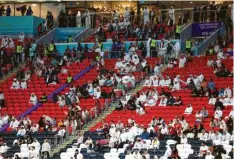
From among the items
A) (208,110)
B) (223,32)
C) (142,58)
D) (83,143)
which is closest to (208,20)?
(223,32)

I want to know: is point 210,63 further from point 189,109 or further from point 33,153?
point 33,153

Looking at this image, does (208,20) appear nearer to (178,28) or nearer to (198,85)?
(178,28)

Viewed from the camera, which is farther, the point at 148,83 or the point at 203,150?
the point at 148,83

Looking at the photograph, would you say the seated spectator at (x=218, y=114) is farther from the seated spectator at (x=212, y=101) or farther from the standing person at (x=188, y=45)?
the standing person at (x=188, y=45)

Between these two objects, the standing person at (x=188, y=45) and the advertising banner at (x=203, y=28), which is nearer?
the standing person at (x=188, y=45)

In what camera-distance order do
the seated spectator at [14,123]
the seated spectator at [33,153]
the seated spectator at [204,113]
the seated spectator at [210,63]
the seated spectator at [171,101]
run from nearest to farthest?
1. the seated spectator at [33,153]
2. the seated spectator at [204,113]
3. the seated spectator at [171,101]
4. the seated spectator at [14,123]
5. the seated spectator at [210,63]

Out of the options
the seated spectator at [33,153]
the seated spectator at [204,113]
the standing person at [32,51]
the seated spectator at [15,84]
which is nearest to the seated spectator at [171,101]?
the seated spectator at [204,113]

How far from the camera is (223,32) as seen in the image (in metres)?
46.4

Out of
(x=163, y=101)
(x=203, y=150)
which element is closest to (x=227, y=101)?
(x=163, y=101)

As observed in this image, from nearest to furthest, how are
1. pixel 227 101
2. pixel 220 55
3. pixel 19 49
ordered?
pixel 227 101, pixel 220 55, pixel 19 49

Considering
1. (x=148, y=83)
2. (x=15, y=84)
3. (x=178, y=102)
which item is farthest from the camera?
(x=15, y=84)

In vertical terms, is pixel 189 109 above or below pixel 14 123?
above

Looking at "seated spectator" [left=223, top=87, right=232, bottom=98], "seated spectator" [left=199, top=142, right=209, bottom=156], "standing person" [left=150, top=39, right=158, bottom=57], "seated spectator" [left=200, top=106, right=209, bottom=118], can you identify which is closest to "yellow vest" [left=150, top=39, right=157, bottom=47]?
"standing person" [left=150, top=39, right=158, bottom=57]

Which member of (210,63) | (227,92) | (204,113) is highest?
(210,63)
